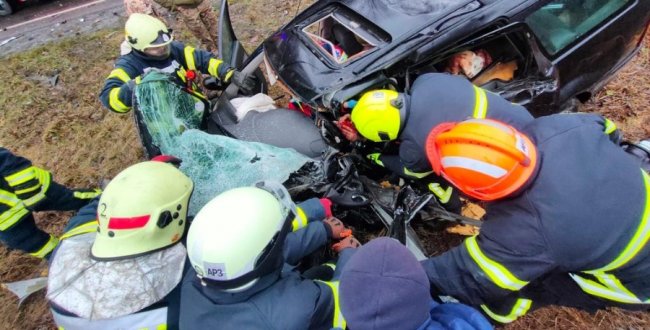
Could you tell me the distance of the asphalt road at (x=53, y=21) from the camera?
19.2 ft

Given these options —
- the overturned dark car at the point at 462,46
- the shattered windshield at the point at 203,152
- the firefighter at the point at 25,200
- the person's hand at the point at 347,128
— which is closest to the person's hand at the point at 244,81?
the overturned dark car at the point at 462,46

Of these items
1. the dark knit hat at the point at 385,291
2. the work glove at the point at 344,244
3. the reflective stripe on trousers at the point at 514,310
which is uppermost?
the dark knit hat at the point at 385,291

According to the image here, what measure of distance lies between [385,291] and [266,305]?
52 cm

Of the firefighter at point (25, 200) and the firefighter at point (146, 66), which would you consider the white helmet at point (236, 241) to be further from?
the firefighter at point (25, 200)

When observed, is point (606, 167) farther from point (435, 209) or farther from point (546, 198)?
point (435, 209)

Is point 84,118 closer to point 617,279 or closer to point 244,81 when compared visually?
point 244,81

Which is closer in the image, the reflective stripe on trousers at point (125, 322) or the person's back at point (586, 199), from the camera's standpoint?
the person's back at point (586, 199)

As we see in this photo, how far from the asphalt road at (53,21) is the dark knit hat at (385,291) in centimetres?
592

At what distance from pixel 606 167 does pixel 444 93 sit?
0.80m

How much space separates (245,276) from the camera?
5.05 ft

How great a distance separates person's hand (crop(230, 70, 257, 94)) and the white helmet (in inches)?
60.0

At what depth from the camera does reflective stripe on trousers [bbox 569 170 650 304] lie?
150 cm

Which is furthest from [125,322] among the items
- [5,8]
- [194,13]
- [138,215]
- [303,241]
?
[5,8]

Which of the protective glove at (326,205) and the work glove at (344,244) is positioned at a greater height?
the protective glove at (326,205)
